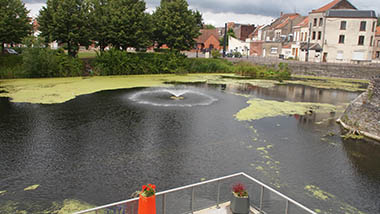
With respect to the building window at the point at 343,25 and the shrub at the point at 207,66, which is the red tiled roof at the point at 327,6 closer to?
the building window at the point at 343,25

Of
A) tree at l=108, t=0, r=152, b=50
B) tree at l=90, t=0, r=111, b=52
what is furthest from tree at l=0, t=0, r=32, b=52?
tree at l=108, t=0, r=152, b=50

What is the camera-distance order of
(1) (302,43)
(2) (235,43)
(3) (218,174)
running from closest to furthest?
1. (3) (218,174)
2. (1) (302,43)
3. (2) (235,43)

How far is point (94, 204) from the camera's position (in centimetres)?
1133

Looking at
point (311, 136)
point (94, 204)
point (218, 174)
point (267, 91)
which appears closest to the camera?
point (94, 204)

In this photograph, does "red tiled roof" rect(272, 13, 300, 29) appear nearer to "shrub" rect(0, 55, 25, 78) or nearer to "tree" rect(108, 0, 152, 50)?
"tree" rect(108, 0, 152, 50)

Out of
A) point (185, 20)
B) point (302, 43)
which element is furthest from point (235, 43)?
point (185, 20)

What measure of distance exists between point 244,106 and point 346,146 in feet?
37.7

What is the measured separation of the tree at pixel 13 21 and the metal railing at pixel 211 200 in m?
41.8

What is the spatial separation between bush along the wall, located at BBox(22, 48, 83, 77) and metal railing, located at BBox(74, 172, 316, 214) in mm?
39997

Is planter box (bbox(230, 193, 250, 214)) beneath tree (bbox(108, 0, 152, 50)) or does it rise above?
beneath

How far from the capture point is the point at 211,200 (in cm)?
980

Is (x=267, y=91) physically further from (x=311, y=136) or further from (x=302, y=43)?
(x=302, y=43)

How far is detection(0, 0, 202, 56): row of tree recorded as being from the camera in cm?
4444

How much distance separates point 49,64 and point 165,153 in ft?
113
